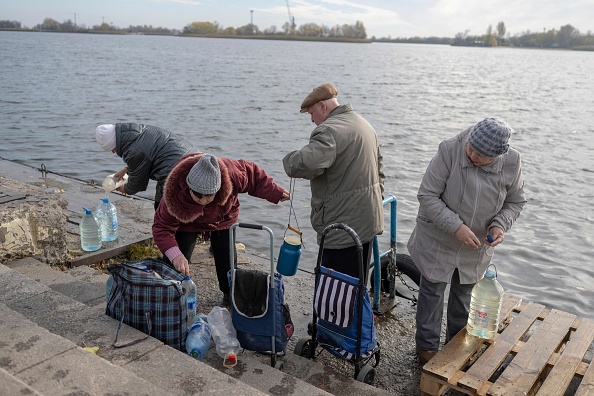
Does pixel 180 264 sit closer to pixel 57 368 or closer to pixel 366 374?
pixel 57 368

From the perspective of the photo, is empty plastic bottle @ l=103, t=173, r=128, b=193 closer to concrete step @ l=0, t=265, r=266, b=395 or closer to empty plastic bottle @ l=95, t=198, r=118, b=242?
empty plastic bottle @ l=95, t=198, r=118, b=242

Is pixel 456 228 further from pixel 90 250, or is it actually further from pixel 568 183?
pixel 568 183

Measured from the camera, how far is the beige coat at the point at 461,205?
12.4ft

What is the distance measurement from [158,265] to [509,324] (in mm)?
2682

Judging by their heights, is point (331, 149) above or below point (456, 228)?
above

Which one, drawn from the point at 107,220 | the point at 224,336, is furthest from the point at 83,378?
the point at 107,220

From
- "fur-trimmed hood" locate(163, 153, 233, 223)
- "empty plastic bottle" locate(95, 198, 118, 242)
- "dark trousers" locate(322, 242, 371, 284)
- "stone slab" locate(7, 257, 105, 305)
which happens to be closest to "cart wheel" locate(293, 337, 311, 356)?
"dark trousers" locate(322, 242, 371, 284)

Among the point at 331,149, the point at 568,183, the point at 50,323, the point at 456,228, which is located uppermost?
the point at 331,149

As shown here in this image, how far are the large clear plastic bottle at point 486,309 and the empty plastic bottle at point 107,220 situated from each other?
3.96 metres

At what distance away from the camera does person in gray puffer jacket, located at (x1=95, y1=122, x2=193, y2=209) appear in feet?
17.3

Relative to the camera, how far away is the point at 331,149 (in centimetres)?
403

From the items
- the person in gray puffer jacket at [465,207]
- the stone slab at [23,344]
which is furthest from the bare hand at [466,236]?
the stone slab at [23,344]

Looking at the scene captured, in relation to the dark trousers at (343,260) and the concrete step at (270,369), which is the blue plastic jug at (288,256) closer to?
the dark trousers at (343,260)

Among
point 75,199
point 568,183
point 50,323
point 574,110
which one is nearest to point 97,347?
point 50,323
